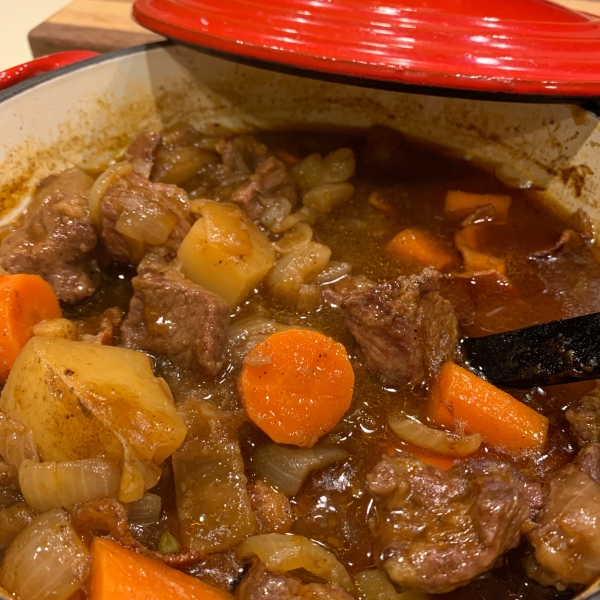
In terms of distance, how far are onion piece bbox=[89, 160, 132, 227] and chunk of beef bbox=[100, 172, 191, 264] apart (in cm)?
2

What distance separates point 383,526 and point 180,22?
73.2 inches

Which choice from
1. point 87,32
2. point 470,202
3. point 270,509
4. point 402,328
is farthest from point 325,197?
point 87,32

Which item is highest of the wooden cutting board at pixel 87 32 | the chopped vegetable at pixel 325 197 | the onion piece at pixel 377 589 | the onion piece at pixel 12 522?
the wooden cutting board at pixel 87 32

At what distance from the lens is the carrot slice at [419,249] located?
2182 millimetres

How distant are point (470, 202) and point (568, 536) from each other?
149cm

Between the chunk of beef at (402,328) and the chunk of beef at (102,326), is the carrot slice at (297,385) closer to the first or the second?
the chunk of beef at (402,328)

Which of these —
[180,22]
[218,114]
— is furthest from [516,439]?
[218,114]

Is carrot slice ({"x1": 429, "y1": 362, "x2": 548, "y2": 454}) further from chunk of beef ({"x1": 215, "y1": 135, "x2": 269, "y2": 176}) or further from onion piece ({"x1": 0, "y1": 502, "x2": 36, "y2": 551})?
chunk of beef ({"x1": 215, "y1": 135, "x2": 269, "y2": 176})

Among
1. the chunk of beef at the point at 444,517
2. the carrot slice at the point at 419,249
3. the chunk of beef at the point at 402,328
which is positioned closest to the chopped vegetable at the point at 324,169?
the carrot slice at the point at 419,249

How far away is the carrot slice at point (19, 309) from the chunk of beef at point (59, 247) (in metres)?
0.09

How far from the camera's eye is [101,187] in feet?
6.69

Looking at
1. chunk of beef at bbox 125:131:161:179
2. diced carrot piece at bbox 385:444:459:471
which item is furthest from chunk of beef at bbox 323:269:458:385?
chunk of beef at bbox 125:131:161:179

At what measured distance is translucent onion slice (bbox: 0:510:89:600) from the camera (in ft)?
3.90

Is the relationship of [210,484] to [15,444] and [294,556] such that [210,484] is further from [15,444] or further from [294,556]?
[15,444]
